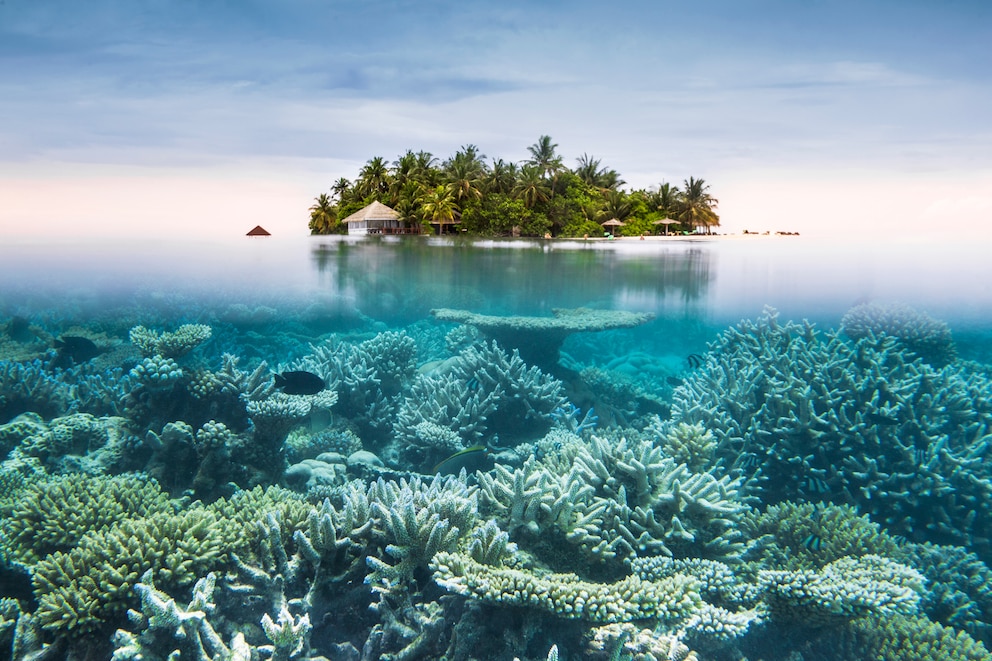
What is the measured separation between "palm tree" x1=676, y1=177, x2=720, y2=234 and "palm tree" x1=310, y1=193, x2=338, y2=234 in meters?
16.0

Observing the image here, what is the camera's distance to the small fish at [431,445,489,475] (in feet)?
17.3

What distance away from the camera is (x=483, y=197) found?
68.6 ft

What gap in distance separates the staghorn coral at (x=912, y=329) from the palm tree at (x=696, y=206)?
58.0 ft

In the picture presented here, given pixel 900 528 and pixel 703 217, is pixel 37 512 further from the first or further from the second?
pixel 703 217

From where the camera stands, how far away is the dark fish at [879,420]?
20.7 feet

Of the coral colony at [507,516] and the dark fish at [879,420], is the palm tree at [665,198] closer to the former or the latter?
the coral colony at [507,516]

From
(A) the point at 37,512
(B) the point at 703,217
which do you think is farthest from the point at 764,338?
(B) the point at 703,217

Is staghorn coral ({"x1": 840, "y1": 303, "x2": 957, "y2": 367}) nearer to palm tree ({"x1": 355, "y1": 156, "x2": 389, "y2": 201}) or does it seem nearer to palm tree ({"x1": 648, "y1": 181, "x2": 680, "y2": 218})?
palm tree ({"x1": 355, "y1": 156, "x2": 389, "y2": 201})

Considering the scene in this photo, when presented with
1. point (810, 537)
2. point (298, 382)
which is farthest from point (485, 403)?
point (810, 537)

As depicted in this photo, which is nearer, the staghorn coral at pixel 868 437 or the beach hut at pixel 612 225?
the staghorn coral at pixel 868 437

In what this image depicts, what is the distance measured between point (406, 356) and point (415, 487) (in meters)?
4.92

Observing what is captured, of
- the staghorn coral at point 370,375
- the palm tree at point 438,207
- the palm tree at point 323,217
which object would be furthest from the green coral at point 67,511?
the palm tree at point 323,217

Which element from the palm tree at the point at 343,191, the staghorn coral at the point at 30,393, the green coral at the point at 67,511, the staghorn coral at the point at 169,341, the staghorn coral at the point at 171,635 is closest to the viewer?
the staghorn coral at the point at 171,635

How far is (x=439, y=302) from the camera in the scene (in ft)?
69.3
